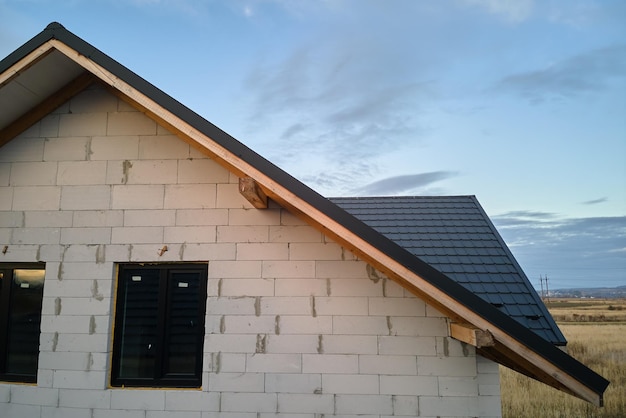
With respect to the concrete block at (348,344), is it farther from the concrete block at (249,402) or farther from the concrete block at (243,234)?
the concrete block at (243,234)

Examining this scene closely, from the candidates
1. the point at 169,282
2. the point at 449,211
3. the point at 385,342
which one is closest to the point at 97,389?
the point at 169,282

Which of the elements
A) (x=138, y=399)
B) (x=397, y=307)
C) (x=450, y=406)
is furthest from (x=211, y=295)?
(x=450, y=406)

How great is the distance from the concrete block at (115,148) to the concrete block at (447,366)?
3862mm

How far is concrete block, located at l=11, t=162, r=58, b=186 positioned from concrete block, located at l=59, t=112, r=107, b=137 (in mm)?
417

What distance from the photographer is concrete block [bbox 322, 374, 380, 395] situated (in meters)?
3.96

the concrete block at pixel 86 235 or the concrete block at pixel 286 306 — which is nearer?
the concrete block at pixel 286 306

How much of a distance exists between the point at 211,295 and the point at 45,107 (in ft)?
9.77

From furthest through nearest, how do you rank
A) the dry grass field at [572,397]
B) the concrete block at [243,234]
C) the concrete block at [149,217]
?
the dry grass field at [572,397] < the concrete block at [149,217] < the concrete block at [243,234]

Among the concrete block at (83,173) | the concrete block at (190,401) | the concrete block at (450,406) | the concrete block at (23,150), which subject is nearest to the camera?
the concrete block at (450,406)

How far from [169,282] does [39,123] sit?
98.8 inches

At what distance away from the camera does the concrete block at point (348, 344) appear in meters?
4.02

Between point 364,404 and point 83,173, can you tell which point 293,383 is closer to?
point 364,404

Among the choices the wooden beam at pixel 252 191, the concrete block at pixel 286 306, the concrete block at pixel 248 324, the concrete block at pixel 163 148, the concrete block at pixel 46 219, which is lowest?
the concrete block at pixel 248 324

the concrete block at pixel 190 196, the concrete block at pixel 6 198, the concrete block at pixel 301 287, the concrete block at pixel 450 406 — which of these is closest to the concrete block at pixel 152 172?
the concrete block at pixel 190 196
